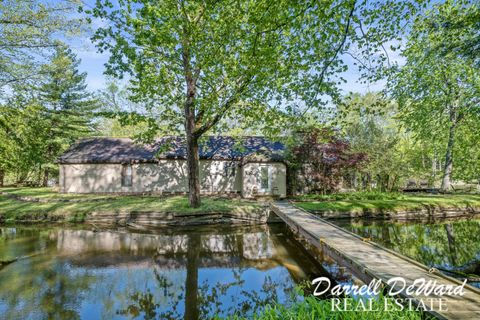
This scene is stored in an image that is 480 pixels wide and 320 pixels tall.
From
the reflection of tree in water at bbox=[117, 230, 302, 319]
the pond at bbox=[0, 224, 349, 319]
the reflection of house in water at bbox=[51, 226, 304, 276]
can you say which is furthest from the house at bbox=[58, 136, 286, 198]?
the reflection of tree in water at bbox=[117, 230, 302, 319]

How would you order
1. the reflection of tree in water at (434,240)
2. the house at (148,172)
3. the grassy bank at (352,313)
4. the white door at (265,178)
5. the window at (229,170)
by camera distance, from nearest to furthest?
1. the grassy bank at (352,313)
2. the reflection of tree in water at (434,240)
3. the white door at (265,178)
4. the house at (148,172)
5. the window at (229,170)

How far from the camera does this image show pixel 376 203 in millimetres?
17188

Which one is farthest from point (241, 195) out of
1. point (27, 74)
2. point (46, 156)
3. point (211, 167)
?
point (46, 156)

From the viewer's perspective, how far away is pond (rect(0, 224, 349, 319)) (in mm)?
6012

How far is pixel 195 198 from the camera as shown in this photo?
1589cm

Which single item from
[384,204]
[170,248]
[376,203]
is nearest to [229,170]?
[376,203]

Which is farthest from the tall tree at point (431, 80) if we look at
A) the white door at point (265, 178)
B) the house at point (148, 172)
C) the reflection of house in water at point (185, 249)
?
the house at point (148, 172)

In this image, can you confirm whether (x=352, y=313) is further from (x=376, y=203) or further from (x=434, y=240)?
(x=376, y=203)

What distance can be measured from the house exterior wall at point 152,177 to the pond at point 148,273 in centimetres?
981

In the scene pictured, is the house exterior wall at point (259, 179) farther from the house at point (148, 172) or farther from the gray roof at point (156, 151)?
the house at point (148, 172)

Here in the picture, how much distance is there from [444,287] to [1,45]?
19.1 metres

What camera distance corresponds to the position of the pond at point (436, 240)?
7.95 m

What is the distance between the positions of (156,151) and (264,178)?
354 inches

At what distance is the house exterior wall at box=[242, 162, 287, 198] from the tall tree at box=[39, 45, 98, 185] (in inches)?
756
